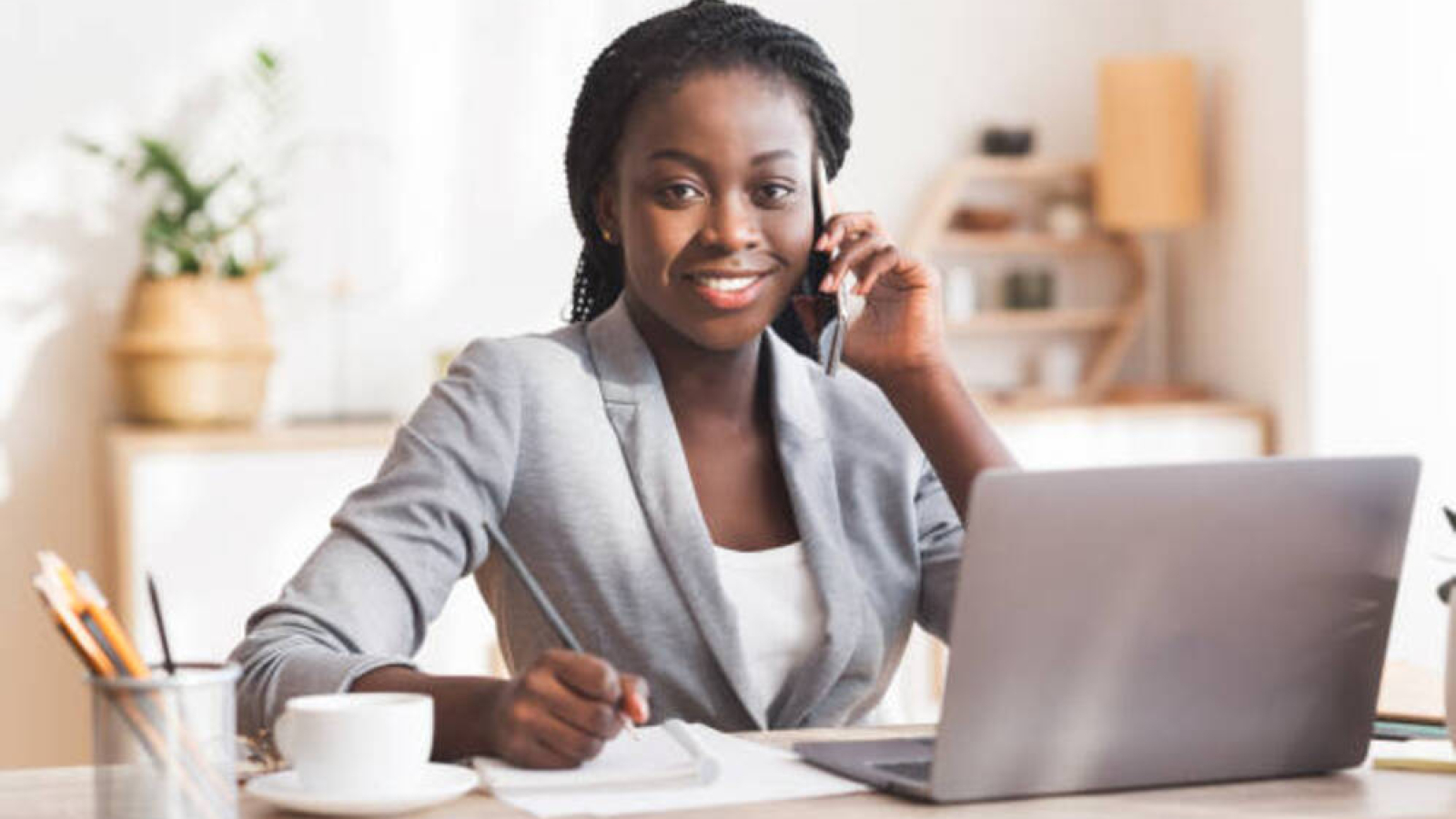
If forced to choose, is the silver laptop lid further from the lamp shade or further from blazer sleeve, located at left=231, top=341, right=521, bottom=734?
the lamp shade

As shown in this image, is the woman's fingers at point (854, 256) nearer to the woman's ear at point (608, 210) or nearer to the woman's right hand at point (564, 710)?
the woman's ear at point (608, 210)

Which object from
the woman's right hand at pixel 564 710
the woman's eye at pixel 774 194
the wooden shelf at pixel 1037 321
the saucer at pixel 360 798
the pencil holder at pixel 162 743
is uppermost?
the woman's eye at pixel 774 194

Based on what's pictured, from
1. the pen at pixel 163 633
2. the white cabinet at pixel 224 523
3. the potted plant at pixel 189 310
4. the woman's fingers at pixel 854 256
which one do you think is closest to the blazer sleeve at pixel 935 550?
the woman's fingers at pixel 854 256

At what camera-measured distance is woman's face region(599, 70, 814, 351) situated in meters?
1.72

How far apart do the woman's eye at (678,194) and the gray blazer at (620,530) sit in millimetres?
136

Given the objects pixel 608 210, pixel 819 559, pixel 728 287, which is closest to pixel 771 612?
pixel 819 559

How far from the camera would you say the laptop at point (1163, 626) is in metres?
1.22

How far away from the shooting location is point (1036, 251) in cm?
452

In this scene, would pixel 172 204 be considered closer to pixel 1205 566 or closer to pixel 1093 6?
pixel 1093 6

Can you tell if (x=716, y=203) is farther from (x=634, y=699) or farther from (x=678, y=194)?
(x=634, y=699)

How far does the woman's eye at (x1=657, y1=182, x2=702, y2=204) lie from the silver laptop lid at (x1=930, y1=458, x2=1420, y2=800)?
60 centimetres

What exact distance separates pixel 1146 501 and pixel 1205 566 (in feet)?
0.23

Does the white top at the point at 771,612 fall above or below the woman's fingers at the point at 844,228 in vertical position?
below

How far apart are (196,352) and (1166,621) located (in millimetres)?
2756
